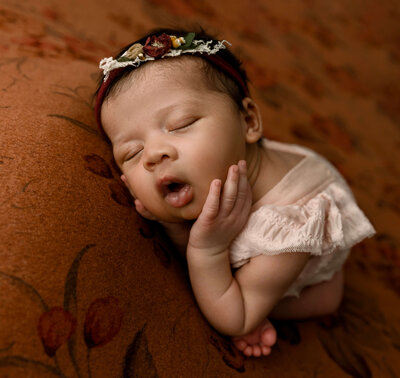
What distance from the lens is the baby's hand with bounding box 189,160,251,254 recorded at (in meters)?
0.81

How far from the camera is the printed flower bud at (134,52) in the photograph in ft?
2.96

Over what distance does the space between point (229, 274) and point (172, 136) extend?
350 mm

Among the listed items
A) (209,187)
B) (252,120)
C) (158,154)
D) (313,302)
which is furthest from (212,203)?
(313,302)

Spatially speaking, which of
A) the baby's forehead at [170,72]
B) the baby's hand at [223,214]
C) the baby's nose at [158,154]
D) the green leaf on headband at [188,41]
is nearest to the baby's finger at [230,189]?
the baby's hand at [223,214]

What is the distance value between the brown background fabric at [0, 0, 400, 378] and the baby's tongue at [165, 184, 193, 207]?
0.10 meters

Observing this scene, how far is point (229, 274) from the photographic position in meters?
0.88

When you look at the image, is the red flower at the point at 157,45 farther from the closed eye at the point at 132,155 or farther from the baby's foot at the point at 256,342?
the baby's foot at the point at 256,342

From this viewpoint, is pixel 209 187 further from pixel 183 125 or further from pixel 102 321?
pixel 102 321

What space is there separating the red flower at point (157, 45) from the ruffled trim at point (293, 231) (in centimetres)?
45

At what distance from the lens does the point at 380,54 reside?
8.30ft

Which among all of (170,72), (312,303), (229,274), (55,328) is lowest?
(312,303)

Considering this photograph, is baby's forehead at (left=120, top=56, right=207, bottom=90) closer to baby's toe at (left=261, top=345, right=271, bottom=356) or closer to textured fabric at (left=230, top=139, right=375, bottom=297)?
textured fabric at (left=230, top=139, right=375, bottom=297)

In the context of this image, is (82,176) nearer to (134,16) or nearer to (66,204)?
(66,204)

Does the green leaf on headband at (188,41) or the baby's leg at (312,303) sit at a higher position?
the green leaf on headband at (188,41)
